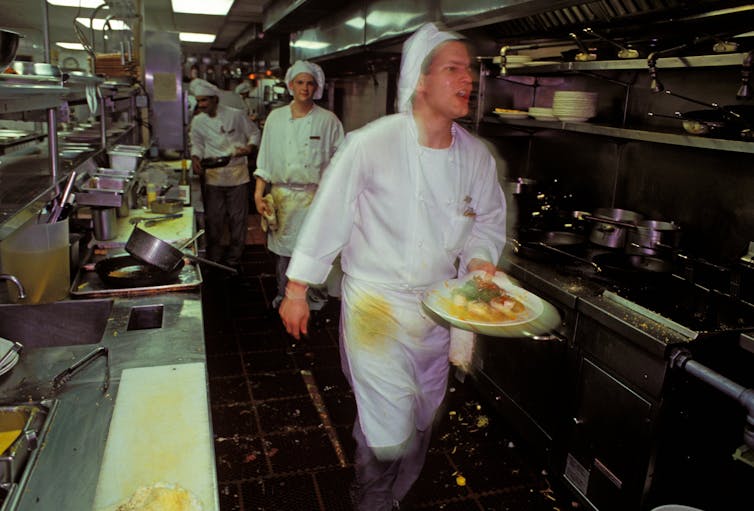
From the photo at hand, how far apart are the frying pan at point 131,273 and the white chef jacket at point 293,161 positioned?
1.90 m

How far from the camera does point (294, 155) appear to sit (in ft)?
15.8

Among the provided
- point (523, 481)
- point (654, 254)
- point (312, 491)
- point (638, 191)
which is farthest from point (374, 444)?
point (638, 191)

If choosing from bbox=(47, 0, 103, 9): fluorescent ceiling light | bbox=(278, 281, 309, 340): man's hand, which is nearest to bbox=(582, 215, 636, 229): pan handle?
bbox=(278, 281, 309, 340): man's hand

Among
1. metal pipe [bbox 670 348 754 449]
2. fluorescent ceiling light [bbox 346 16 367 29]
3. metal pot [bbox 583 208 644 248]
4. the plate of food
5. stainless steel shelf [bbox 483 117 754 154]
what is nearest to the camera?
metal pipe [bbox 670 348 754 449]

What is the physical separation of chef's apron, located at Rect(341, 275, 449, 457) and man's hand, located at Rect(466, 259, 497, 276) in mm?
322

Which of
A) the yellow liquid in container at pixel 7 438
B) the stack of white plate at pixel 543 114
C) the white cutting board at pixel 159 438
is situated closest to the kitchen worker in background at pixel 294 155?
the stack of white plate at pixel 543 114

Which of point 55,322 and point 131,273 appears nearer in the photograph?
point 55,322

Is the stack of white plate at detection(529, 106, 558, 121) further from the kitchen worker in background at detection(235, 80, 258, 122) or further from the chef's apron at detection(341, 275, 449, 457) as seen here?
the kitchen worker in background at detection(235, 80, 258, 122)

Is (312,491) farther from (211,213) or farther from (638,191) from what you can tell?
(211,213)

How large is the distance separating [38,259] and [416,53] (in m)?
1.78

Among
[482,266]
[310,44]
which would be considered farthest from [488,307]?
[310,44]

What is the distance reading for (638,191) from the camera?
3602 mm

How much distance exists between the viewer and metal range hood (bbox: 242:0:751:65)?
3002 mm

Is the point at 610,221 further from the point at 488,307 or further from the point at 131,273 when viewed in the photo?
the point at 131,273
